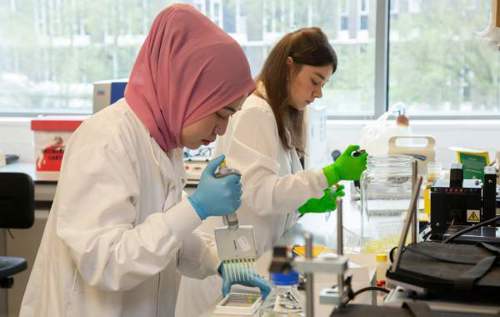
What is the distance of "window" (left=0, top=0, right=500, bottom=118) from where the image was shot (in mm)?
4488

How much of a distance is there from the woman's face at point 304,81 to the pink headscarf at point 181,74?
2.37 ft

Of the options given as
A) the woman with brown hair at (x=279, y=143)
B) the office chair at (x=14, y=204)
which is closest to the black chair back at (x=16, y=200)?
the office chair at (x=14, y=204)

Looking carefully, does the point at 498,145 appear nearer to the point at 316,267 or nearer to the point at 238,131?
the point at 238,131

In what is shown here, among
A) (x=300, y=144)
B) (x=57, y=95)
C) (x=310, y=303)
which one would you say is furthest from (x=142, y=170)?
(x=57, y=95)

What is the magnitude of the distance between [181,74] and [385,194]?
137cm

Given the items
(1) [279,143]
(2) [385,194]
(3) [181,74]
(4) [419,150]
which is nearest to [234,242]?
(3) [181,74]

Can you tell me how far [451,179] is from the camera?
1819 millimetres

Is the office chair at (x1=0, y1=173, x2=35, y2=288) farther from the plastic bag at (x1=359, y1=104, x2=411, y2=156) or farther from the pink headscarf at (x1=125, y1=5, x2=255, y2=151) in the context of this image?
the pink headscarf at (x1=125, y1=5, x2=255, y2=151)

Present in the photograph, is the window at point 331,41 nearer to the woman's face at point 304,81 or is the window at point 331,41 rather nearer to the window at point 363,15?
the window at point 363,15

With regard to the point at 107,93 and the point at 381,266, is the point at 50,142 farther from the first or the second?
the point at 381,266

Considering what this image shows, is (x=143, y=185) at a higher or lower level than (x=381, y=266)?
higher

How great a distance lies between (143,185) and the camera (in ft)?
5.02

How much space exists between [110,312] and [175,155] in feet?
1.25

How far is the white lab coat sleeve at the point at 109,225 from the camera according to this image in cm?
137
